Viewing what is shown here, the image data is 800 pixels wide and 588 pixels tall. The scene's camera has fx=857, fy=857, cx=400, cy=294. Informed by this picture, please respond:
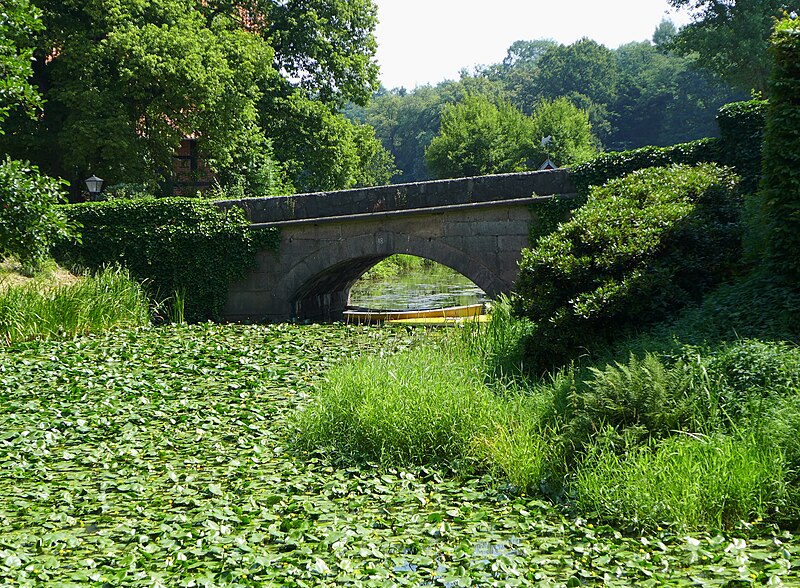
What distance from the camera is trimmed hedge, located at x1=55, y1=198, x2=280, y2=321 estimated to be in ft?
48.3

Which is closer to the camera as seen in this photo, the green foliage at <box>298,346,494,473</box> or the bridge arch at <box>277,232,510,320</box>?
the green foliage at <box>298,346,494,473</box>

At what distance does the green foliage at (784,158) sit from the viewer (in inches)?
272

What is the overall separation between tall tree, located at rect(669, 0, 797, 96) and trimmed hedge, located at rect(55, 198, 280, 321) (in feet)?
64.1

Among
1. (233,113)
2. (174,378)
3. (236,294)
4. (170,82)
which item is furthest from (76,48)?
(174,378)

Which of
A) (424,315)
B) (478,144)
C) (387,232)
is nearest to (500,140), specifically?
(478,144)

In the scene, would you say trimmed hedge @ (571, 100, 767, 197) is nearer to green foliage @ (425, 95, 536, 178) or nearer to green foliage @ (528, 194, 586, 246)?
green foliage @ (528, 194, 586, 246)

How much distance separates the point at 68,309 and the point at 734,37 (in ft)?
77.8

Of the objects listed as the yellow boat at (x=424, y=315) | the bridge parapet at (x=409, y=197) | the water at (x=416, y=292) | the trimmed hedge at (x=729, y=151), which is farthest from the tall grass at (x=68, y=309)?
the trimmed hedge at (x=729, y=151)

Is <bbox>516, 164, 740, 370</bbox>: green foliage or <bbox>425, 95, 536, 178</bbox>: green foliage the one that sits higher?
<bbox>425, 95, 536, 178</bbox>: green foliage

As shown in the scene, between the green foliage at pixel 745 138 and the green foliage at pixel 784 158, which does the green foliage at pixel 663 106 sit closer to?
the green foliage at pixel 745 138

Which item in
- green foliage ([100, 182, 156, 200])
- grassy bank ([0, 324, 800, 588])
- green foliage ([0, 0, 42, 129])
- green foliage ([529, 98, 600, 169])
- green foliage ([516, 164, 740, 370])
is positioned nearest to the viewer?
grassy bank ([0, 324, 800, 588])

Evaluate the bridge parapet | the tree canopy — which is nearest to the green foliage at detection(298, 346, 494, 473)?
the bridge parapet

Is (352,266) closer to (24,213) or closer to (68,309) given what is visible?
(68,309)

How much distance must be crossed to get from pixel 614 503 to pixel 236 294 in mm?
10990
